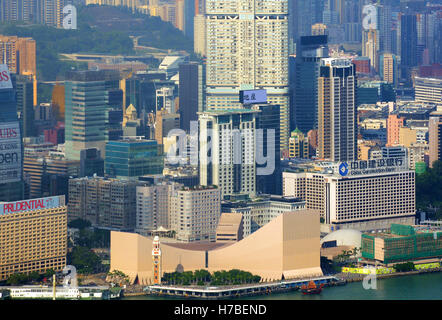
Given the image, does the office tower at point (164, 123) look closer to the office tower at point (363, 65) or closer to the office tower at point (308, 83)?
the office tower at point (308, 83)

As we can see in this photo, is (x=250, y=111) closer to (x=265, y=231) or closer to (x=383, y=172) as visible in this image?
(x=383, y=172)

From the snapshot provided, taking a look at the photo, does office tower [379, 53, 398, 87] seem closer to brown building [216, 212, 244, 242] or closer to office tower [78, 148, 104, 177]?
office tower [78, 148, 104, 177]

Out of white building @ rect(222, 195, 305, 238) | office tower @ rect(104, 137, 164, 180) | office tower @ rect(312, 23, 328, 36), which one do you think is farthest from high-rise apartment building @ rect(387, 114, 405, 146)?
office tower @ rect(312, 23, 328, 36)

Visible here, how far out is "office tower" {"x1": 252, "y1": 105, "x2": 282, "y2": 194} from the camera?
106ft

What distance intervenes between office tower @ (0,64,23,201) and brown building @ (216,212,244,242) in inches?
292

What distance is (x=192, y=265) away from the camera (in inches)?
930

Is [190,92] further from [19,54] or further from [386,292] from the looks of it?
[386,292]

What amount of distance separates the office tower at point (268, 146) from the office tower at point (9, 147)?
6.69 metres

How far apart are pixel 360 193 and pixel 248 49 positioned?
15.1m

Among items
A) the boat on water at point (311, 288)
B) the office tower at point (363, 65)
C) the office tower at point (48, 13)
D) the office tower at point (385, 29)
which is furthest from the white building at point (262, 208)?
the office tower at point (385, 29)

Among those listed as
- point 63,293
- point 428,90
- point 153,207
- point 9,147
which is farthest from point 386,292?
point 428,90

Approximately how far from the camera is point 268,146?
1299 inches

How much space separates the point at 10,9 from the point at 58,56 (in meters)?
4.03
